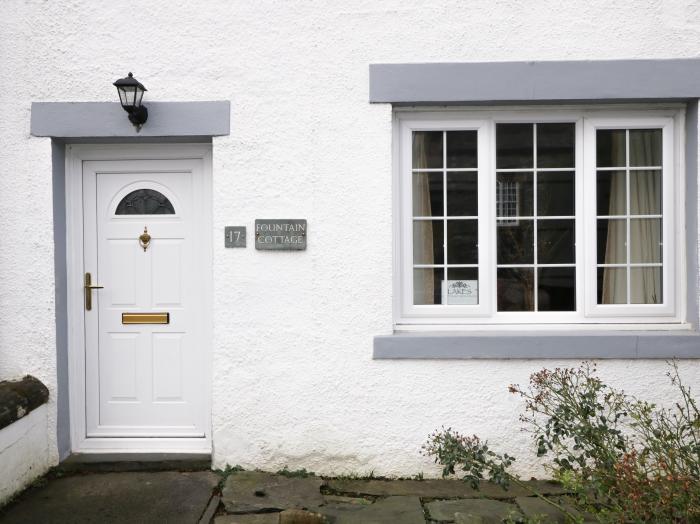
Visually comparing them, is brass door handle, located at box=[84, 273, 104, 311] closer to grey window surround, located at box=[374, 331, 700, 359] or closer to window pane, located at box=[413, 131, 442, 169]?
grey window surround, located at box=[374, 331, 700, 359]

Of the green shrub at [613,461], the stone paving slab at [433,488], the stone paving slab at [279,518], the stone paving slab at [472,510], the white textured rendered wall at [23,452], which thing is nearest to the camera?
the green shrub at [613,461]

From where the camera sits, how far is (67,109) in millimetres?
4879

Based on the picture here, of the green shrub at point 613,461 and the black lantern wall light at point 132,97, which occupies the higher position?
the black lantern wall light at point 132,97

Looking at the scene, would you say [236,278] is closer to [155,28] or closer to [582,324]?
[155,28]

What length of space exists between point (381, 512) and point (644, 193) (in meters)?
3.21

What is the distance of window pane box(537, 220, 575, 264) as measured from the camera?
16.6 feet

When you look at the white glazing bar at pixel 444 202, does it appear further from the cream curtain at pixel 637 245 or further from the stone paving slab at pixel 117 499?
the stone paving slab at pixel 117 499

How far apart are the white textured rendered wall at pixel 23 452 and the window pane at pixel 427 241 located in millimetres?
3196

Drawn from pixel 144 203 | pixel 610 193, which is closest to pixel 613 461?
pixel 610 193

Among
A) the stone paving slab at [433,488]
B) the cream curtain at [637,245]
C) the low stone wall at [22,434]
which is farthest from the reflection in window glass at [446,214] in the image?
the low stone wall at [22,434]

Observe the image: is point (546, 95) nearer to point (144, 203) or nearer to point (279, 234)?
point (279, 234)

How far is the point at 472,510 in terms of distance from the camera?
4320mm

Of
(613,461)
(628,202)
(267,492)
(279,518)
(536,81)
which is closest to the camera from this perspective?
(613,461)

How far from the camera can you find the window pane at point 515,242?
5.07m
